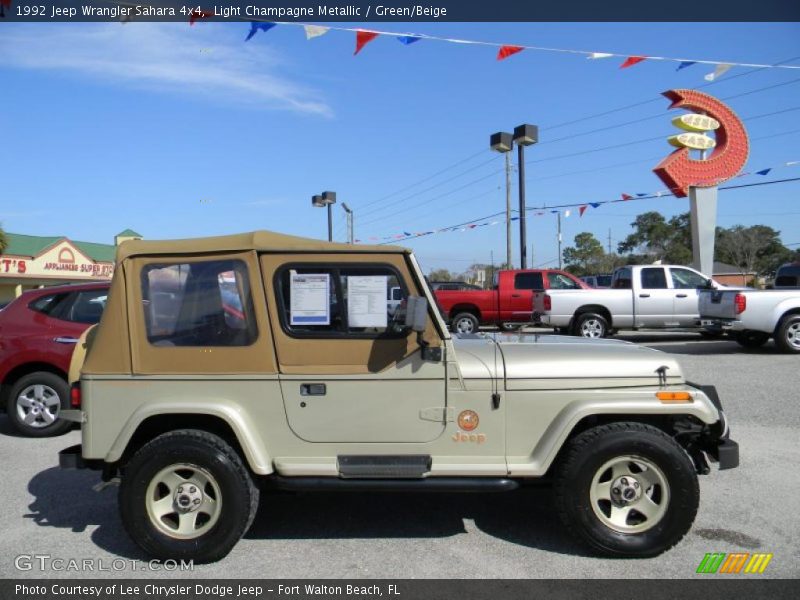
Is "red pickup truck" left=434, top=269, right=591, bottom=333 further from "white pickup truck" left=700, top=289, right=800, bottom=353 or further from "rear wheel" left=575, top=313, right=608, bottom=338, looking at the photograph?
"white pickup truck" left=700, top=289, right=800, bottom=353

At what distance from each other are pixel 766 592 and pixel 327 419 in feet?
8.44

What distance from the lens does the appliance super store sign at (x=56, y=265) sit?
35.6m

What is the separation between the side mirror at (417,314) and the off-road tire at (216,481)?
134 centimetres

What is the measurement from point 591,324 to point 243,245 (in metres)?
12.5

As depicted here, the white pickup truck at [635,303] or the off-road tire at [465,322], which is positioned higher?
the white pickup truck at [635,303]

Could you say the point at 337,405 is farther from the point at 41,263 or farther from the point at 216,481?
the point at 41,263

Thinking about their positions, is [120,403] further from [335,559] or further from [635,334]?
[635,334]

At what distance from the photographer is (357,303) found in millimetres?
3889

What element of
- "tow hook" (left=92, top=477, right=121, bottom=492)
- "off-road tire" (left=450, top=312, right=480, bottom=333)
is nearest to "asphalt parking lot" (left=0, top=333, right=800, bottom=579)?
"tow hook" (left=92, top=477, right=121, bottom=492)

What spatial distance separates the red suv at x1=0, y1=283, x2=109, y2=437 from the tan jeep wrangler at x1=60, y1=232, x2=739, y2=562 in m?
3.50

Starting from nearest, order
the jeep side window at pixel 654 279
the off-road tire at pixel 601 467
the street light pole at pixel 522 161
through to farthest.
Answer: the off-road tire at pixel 601 467, the jeep side window at pixel 654 279, the street light pole at pixel 522 161

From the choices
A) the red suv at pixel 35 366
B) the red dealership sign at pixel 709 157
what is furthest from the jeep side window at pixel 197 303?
the red dealership sign at pixel 709 157

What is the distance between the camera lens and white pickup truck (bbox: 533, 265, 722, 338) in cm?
1502

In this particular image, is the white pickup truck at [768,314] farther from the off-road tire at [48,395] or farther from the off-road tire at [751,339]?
the off-road tire at [48,395]
